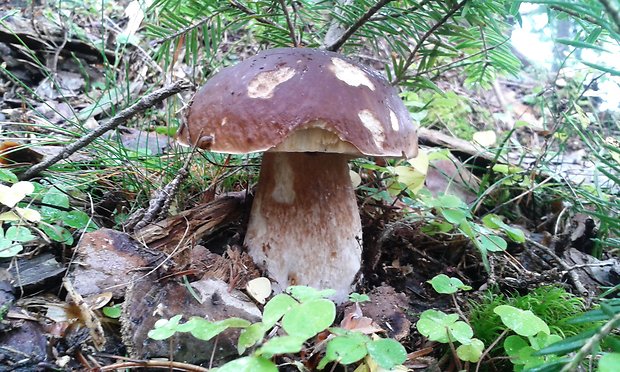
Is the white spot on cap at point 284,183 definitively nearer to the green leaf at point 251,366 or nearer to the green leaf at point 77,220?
the green leaf at point 77,220

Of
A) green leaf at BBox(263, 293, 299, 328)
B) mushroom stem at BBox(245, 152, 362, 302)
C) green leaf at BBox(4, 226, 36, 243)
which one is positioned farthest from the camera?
mushroom stem at BBox(245, 152, 362, 302)

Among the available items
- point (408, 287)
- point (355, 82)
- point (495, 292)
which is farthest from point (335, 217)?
point (495, 292)

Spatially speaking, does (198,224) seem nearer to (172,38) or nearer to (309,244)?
(309,244)

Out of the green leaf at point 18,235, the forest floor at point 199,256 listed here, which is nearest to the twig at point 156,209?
the forest floor at point 199,256

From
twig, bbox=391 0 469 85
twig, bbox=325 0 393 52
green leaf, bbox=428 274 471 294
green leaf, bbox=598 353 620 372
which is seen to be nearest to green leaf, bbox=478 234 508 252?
green leaf, bbox=428 274 471 294

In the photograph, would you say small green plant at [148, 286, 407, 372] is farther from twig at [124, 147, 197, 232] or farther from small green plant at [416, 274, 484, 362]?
twig at [124, 147, 197, 232]
